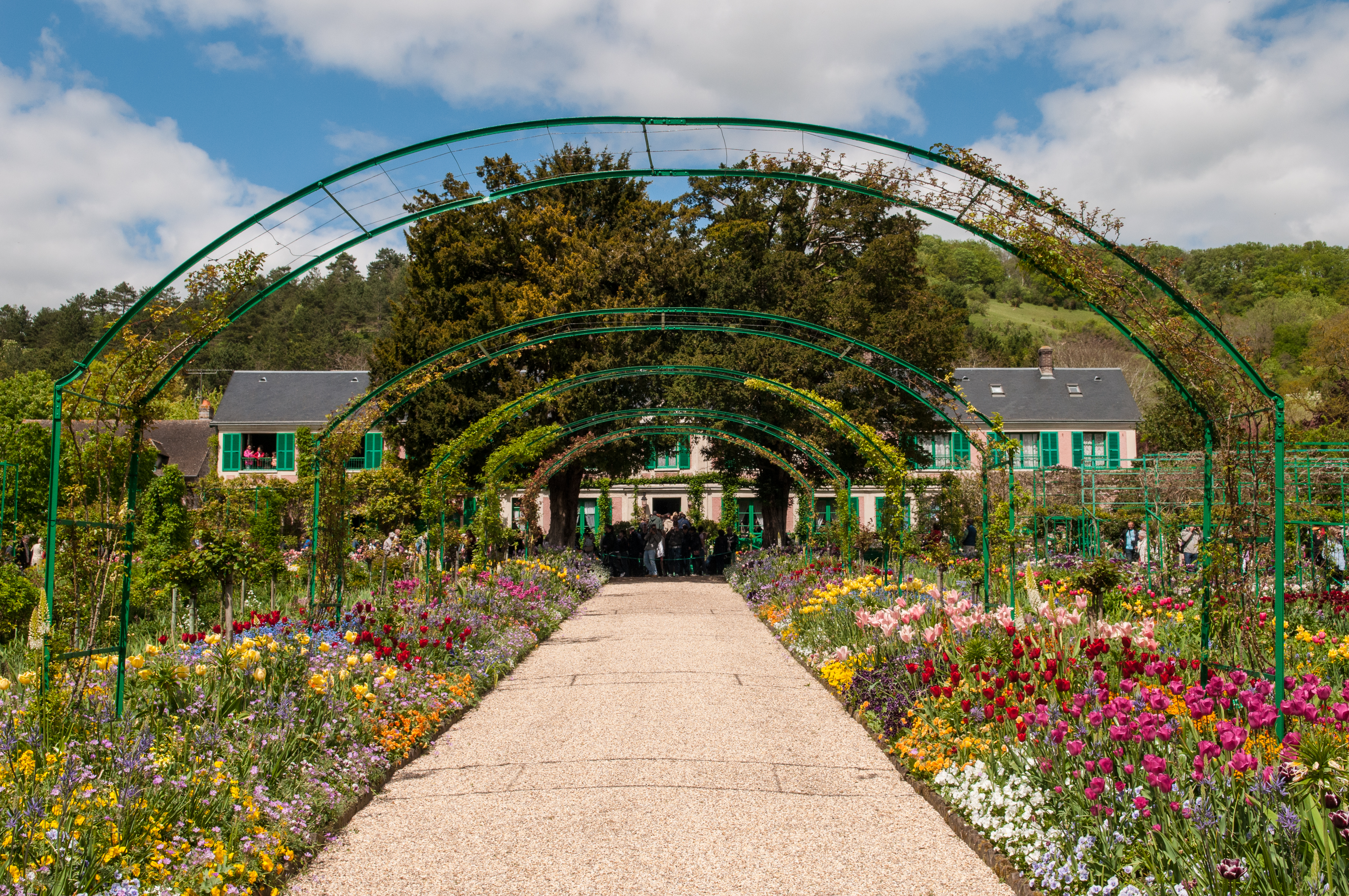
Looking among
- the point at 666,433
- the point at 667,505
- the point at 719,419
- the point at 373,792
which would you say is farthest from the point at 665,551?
the point at 373,792

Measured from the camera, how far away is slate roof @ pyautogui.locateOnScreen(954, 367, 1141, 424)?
3625 centimetres

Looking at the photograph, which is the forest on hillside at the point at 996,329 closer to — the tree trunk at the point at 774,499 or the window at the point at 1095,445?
the window at the point at 1095,445

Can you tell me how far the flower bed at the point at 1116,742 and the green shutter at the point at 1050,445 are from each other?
2988cm

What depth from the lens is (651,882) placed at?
3842mm

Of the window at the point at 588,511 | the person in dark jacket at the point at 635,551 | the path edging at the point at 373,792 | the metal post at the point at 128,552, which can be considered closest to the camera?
the path edging at the point at 373,792

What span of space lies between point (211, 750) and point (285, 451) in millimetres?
32728

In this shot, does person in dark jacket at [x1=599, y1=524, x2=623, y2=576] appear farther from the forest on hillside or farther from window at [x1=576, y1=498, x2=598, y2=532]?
window at [x1=576, y1=498, x2=598, y2=532]

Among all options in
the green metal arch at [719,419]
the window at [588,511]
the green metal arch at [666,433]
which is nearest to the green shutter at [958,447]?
the green metal arch at [666,433]

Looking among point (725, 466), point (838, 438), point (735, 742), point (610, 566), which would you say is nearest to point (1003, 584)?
point (735, 742)

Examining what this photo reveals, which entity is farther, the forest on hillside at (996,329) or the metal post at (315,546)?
the forest on hillside at (996,329)

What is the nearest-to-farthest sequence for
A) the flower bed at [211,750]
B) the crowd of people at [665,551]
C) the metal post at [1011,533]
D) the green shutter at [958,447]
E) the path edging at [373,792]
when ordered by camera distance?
the flower bed at [211,750] → the path edging at [373,792] → the metal post at [1011,533] → the crowd of people at [665,551] → the green shutter at [958,447]

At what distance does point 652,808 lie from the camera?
15.8 feet

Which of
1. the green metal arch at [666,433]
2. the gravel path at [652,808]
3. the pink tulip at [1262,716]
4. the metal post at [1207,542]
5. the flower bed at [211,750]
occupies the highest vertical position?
the green metal arch at [666,433]

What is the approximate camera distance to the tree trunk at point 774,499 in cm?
2462
